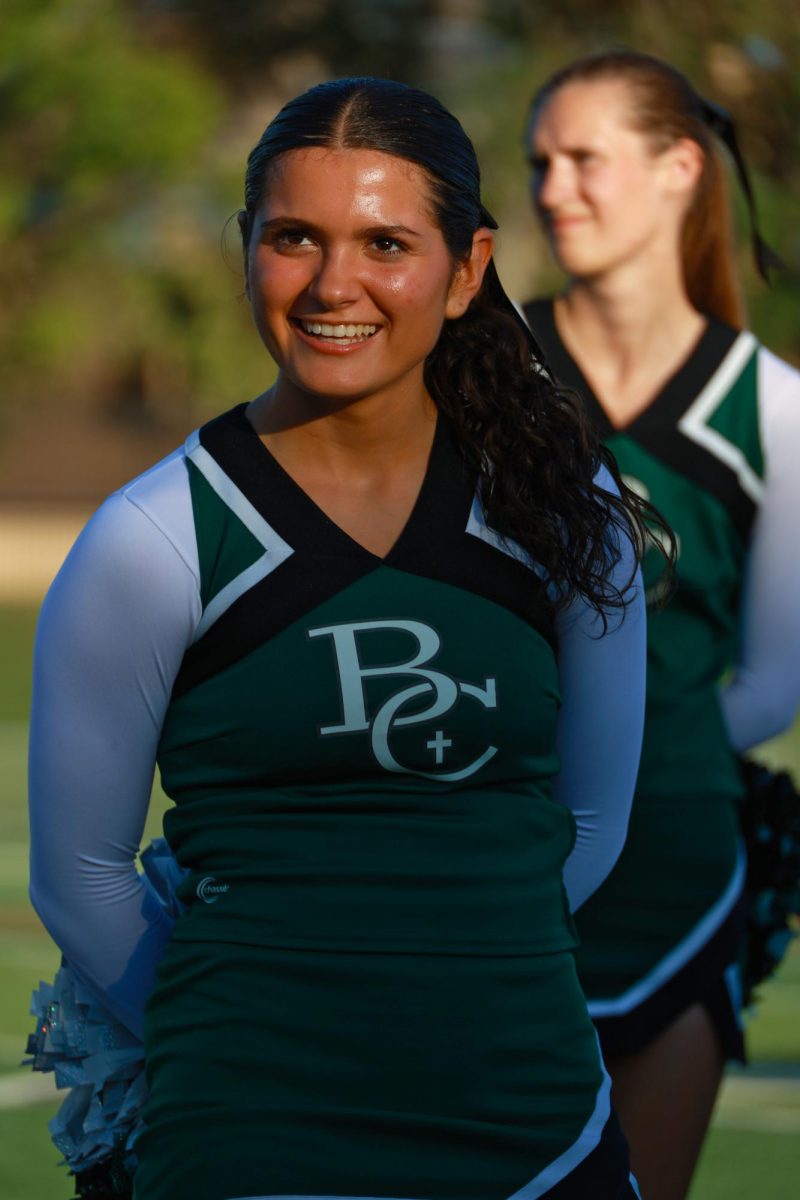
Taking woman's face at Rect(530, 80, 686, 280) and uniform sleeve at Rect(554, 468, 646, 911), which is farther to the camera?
woman's face at Rect(530, 80, 686, 280)

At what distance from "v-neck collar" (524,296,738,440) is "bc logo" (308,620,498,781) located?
125 centimetres

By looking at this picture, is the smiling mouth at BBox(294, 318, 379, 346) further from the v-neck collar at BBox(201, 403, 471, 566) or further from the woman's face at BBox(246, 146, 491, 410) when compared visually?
the v-neck collar at BBox(201, 403, 471, 566)

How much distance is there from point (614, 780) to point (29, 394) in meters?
27.2

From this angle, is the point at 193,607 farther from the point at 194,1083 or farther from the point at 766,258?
the point at 766,258

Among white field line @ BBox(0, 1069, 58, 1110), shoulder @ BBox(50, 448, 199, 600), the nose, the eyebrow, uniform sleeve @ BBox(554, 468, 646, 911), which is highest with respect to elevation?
the eyebrow

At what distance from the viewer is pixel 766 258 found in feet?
12.5

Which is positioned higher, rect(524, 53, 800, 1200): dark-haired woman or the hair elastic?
the hair elastic

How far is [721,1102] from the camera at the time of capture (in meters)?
5.13

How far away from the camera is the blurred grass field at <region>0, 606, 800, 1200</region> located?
455 cm

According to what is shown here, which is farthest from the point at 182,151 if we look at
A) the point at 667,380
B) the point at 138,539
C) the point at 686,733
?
the point at 138,539

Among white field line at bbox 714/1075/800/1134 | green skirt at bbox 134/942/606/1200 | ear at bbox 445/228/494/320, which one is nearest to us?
green skirt at bbox 134/942/606/1200

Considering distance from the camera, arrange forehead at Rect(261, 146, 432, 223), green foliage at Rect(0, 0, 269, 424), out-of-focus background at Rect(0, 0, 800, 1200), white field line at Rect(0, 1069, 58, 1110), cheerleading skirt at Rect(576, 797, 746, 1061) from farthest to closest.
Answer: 1. green foliage at Rect(0, 0, 269, 424)
2. out-of-focus background at Rect(0, 0, 800, 1200)
3. white field line at Rect(0, 1069, 58, 1110)
4. cheerleading skirt at Rect(576, 797, 746, 1061)
5. forehead at Rect(261, 146, 432, 223)

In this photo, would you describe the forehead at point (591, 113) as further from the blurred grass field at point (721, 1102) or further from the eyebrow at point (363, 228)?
the blurred grass field at point (721, 1102)

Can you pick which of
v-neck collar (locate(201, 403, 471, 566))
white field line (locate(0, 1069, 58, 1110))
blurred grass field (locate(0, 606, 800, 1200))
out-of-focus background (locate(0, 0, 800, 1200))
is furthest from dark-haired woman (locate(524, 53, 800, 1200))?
out-of-focus background (locate(0, 0, 800, 1200))
